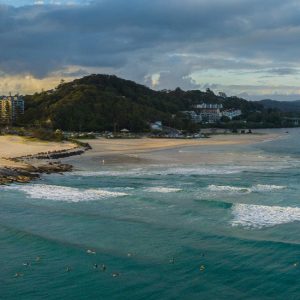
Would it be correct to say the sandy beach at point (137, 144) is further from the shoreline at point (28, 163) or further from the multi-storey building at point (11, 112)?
the multi-storey building at point (11, 112)

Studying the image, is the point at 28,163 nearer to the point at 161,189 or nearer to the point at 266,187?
the point at 161,189

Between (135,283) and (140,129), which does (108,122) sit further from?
(135,283)

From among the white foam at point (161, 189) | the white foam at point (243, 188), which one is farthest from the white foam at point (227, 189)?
the white foam at point (161, 189)

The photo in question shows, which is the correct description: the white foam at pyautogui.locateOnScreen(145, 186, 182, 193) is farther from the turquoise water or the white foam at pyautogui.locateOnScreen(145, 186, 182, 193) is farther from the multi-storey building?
the multi-storey building

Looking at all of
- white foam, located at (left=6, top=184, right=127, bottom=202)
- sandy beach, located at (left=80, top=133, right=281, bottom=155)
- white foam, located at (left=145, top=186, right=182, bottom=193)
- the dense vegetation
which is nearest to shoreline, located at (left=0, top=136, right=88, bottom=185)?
white foam, located at (left=6, top=184, right=127, bottom=202)

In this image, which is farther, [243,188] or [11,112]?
[11,112]

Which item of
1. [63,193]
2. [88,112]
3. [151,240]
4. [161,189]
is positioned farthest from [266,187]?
[88,112]
